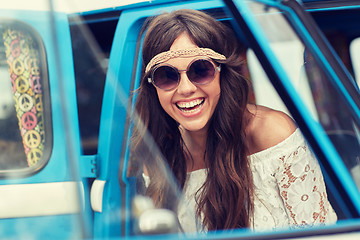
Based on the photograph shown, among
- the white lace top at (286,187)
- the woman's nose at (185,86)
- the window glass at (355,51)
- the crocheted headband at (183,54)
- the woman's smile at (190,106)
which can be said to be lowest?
the white lace top at (286,187)

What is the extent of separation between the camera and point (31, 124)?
1486mm

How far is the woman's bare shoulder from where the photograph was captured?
1.53 meters

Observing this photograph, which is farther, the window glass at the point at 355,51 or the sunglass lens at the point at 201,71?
the window glass at the point at 355,51

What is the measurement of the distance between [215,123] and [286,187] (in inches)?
14.5

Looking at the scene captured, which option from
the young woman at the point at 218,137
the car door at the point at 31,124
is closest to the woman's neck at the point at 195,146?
the young woman at the point at 218,137

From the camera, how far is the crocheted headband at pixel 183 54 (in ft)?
4.56

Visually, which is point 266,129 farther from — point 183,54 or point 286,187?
point 183,54

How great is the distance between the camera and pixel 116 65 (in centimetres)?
158

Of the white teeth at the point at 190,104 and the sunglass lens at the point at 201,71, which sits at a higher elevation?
the sunglass lens at the point at 201,71

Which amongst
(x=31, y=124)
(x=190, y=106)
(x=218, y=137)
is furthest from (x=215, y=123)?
(x=31, y=124)

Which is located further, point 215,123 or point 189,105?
point 215,123

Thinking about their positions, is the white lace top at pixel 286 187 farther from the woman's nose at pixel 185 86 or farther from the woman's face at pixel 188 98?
the woman's nose at pixel 185 86

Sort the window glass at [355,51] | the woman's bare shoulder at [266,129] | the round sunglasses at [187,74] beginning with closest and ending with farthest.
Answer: the round sunglasses at [187,74]
the woman's bare shoulder at [266,129]
the window glass at [355,51]

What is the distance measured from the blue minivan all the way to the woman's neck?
0.82ft
